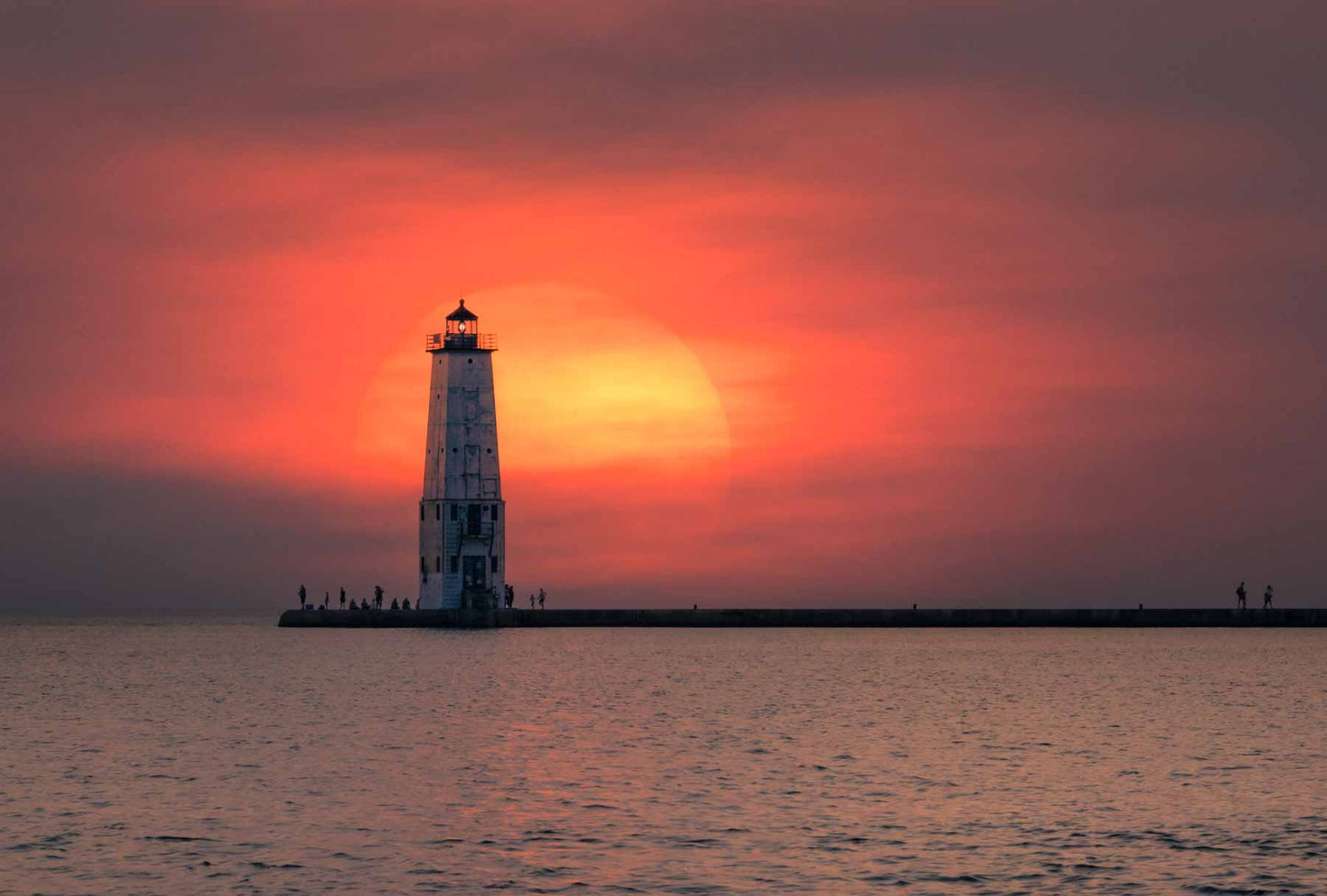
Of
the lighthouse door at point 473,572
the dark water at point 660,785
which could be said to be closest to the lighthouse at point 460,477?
the lighthouse door at point 473,572

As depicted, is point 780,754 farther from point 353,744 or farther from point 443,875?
point 443,875

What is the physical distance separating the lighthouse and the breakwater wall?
4.09m

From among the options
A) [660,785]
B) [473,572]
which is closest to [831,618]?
[473,572]

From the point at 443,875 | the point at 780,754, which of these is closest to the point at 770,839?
the point at 443,875

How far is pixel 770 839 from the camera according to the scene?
33.5m

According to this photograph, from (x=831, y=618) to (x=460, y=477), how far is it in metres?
58.4

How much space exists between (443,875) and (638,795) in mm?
10324

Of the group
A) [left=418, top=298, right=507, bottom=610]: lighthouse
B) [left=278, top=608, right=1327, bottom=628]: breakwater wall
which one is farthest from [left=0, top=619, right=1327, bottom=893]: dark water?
[left=278, top=608, right=1327, bottom=628]: breakwater wall

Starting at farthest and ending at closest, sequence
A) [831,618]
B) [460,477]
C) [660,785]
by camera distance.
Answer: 1. [831,618]
2. [460,477]
3. [660,785]

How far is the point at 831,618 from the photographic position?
168 m

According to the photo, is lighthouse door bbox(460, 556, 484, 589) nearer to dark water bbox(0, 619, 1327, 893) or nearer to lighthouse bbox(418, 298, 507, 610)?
lighthouse bbox(418, 298, 507, 610)

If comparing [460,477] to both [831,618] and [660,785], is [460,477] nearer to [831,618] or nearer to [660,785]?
[831,618]

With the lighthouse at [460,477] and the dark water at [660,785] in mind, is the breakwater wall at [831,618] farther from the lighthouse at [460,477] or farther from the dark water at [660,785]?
the dark water at [660,785]

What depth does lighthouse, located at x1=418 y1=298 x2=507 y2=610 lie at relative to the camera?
119 metres
